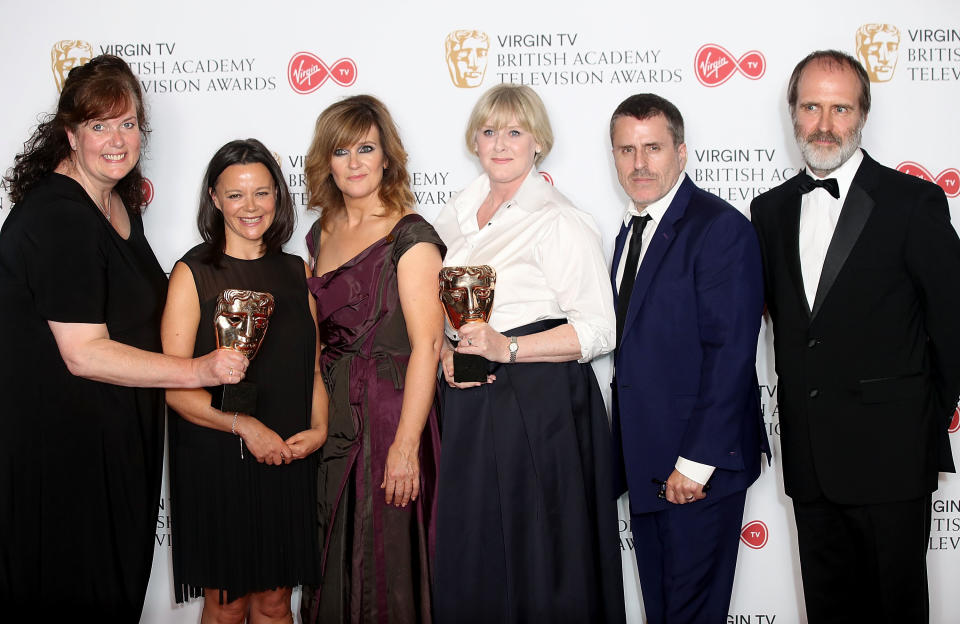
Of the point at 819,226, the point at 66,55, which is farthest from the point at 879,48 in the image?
the point at 66,55

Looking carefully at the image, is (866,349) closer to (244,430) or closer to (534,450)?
(534,450)

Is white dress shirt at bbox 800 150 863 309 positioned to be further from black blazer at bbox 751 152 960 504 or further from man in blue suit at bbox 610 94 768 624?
man in blue suit at bbox 610 94 768 624

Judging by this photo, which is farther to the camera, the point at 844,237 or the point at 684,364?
the point at 684,364

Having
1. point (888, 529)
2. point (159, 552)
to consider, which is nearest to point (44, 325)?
point (159, 552)

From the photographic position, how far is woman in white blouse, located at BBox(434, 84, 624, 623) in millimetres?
2504

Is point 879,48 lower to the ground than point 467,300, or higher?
higher

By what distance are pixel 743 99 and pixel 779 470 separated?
156 cm

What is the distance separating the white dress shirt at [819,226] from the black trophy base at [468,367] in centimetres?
105

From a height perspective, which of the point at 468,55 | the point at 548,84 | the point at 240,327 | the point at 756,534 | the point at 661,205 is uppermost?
the point at 468,55

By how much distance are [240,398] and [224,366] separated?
11cm

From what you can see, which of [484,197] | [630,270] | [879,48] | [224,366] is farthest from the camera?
[879,48]

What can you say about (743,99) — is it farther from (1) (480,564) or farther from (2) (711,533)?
(1) (480,564)

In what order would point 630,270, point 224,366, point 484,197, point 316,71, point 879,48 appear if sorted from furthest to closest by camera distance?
point 316,71 → point 879,48 → point 484,197 → point 630,270 → point 224,366

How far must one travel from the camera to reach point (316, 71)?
3328 millimetres
